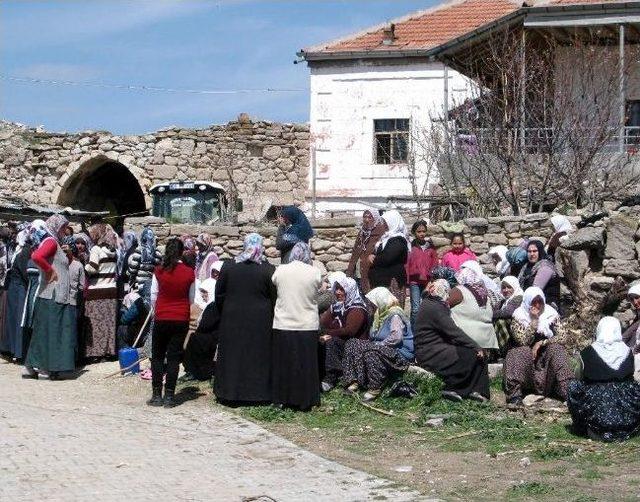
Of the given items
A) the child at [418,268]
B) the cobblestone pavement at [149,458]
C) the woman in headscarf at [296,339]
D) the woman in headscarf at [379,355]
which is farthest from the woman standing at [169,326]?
the child at [418,268]

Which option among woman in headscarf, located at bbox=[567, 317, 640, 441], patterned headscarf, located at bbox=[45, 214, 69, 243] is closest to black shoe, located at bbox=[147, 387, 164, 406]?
patterned headscarf, located at bbox=[45, 214, 69, 243]

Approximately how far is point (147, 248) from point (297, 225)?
2505mm

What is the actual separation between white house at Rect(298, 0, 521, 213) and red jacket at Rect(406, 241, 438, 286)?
48.0 feet

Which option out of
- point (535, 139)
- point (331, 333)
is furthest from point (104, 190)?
point (331, 333)

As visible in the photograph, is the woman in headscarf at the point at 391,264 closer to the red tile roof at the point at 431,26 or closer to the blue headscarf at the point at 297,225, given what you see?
the blue headscarf at the point at 297,225

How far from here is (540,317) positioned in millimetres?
10477

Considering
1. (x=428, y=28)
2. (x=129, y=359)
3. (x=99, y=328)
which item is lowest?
(x=129, y=359)

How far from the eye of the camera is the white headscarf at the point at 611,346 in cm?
902

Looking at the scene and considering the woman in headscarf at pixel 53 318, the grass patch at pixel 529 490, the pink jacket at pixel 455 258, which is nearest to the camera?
the grass patch at pixel 529 490

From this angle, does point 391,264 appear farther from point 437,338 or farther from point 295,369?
point 295,369

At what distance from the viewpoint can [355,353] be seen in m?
10.8

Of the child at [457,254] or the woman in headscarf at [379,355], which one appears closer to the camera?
the woman in headscarf at [379,355]

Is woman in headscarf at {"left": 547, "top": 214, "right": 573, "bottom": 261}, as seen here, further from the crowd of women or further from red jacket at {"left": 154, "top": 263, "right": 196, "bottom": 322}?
red jacket at {"left": 154, "top": 263, "right": 196, "bottom": 322}

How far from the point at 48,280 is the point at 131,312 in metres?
1.31
